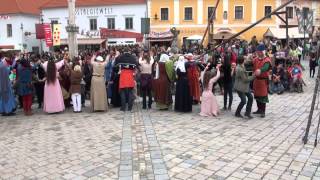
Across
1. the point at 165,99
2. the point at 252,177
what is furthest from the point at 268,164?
the point at 165,99

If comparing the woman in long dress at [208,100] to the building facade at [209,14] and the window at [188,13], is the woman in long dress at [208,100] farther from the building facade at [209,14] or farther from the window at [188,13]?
the window at [188,13]

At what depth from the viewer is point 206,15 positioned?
47.0m

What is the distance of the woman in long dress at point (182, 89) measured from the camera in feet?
37.6

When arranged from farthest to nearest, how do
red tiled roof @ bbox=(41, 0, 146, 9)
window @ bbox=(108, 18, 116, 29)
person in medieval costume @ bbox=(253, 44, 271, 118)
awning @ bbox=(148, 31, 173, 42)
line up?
1. window @ bbox=(108, 18, 116, 29)
2. red tiled roof @ bbox=(41, 0, 146, 9)
3. awning @ bbox=(148, 31, 173, 42)
4. person in medieval costume @ bbox=(253, 44, 271, 118)

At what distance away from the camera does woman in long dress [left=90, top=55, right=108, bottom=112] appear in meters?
11.9

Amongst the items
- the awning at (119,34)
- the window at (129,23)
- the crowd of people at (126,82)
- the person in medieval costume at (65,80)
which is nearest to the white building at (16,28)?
the window at (129,23)

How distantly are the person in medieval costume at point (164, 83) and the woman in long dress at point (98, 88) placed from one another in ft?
4.79

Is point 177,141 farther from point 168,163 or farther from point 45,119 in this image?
point 45,119

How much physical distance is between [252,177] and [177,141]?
90.3 inches

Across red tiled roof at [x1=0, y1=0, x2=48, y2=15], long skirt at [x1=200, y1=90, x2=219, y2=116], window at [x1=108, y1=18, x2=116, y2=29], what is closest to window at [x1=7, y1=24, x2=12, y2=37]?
red tiled roof at [x1=0, y1=0, x2=48, y2=15]

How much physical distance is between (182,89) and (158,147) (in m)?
4.04

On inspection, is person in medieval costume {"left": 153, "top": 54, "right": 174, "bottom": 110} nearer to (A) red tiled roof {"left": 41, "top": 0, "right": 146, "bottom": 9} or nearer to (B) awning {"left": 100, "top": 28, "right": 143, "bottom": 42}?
(B) awning {"left": 100, "top": 28, "right": 143, "bottom": 42}

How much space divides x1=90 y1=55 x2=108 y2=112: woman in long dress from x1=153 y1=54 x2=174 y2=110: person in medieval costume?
1.46 m

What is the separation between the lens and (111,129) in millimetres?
9391
